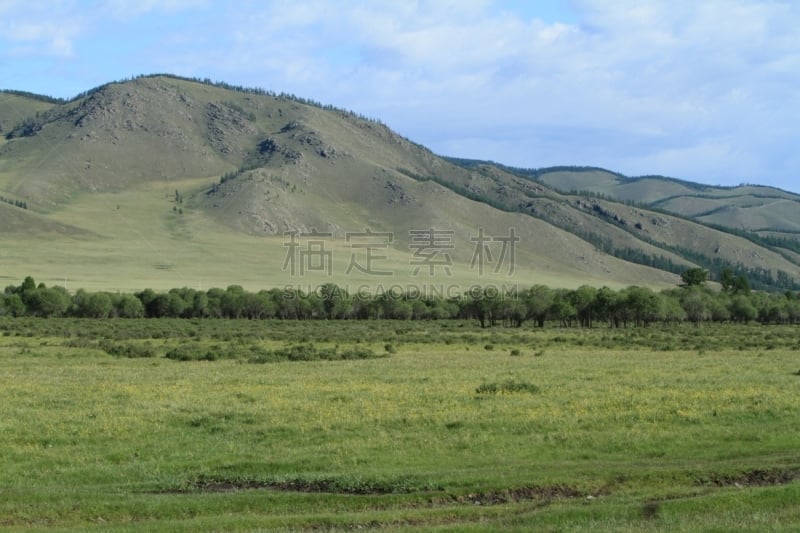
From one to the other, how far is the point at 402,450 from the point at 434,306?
122643 mm

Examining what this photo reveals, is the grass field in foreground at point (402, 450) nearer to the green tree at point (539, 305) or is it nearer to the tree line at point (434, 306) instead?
the tree line at point (434, 306)

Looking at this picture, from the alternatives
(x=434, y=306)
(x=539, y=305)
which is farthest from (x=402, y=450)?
(x=434, y=306)

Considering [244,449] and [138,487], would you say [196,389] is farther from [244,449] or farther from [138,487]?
[138,487]

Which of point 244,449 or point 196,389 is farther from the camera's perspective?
point 196,389

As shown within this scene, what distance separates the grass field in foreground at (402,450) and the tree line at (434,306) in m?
80.4

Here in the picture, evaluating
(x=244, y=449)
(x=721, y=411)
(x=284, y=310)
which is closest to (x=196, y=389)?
(x=244, y=449)

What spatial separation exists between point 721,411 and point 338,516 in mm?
14656

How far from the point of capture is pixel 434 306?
14275 cm

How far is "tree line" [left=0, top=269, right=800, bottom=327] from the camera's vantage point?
4656 inches

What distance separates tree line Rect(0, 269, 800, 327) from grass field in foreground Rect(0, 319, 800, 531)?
3165 inches

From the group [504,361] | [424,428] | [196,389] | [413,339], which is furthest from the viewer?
[413,339]

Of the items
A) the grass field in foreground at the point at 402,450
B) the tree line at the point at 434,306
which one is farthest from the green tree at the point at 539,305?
the grass field in foreground at the point at 402,450

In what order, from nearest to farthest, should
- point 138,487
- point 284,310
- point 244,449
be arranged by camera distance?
point 138,487 → point 244,449 → point 284,310

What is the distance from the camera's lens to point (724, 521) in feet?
45.6
